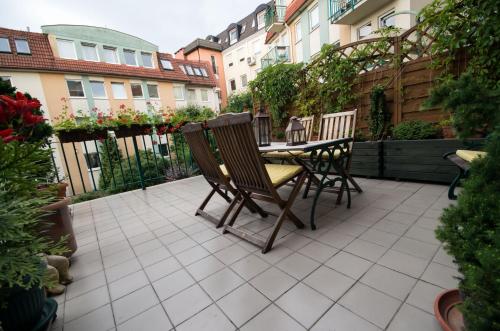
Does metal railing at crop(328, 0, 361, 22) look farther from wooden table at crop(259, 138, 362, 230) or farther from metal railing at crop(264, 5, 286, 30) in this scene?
wooden table at crop(259, 138, 362, 230)

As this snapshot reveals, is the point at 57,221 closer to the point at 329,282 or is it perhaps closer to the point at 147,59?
the point at 329,282

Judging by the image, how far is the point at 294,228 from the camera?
1.99 m

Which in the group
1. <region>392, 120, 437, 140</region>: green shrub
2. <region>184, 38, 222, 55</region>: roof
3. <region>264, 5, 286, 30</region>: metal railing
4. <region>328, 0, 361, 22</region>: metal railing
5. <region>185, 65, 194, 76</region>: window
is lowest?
<region>392, 120, 437, 140</region>: green shrub

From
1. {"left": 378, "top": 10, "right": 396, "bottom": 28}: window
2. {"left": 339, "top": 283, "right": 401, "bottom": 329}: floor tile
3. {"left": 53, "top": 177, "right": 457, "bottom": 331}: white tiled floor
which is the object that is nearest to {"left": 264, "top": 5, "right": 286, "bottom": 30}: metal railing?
{"left": 378, "top": 10, "right": 396, "bottom": 28}: window

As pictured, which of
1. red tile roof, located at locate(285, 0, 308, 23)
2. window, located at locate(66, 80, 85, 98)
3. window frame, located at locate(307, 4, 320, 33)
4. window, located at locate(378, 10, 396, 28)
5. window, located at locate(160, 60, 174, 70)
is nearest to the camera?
window, located at locate(378, 10, 396, 28)

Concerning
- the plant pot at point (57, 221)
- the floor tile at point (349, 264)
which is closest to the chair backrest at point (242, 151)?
the floor tile at point (349, 264)

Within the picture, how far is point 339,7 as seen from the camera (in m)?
7.09

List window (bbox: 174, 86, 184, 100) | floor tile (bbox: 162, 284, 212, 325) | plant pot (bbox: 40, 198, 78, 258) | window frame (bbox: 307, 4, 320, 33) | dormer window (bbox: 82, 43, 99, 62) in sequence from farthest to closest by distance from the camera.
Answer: window (bbox: 174, 86, 184, 100) < dormer window (bbox: 82, 43, 99, 62) < window frame (bbox: 307, 4, 320, 33) < plant pot (bbox: 40, 198, 78, 258) < floor tile (bbox: 162, 284, 212, 325)

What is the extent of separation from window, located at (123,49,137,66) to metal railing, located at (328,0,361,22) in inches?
455

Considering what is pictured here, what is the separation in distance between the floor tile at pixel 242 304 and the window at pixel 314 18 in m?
10.1

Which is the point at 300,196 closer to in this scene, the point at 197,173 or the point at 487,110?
the point at 487,110

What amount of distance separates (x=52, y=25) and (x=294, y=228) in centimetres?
1551

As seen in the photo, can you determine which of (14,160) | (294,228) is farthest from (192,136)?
(14,160)

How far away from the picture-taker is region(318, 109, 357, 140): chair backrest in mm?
2727
